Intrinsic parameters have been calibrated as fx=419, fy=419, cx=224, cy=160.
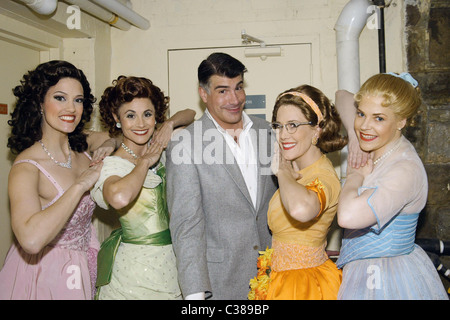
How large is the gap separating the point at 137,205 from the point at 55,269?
1.65ft

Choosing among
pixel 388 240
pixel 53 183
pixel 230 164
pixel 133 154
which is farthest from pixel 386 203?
pixel 53 183

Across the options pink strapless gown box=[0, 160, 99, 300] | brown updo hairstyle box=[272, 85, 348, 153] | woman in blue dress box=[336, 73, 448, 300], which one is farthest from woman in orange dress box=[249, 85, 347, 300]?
pink strapless gown box=[0, 160, 99, 300]

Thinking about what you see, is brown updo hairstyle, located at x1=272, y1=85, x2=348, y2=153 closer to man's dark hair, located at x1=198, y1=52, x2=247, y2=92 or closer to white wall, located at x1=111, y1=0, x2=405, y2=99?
man's dark hair, located at x1=198, y1=52, x2=247, y2=92

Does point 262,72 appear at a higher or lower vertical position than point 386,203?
higher

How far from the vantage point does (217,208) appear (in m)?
2.11

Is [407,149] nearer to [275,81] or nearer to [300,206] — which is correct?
[300,206]

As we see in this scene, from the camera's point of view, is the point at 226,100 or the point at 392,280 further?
the point at 226,100

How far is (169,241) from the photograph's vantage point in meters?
2.23

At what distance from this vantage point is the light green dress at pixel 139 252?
2119 millimetres

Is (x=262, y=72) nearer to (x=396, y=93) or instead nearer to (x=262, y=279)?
(x=396, y=93)

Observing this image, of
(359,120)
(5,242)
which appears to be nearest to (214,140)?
(359,120)

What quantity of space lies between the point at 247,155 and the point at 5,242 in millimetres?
1850

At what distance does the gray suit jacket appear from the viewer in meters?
2.04

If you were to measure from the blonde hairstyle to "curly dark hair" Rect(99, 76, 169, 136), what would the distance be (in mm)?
1125
